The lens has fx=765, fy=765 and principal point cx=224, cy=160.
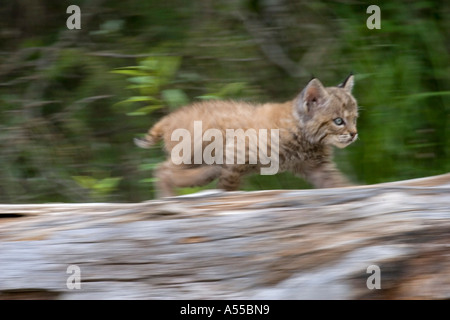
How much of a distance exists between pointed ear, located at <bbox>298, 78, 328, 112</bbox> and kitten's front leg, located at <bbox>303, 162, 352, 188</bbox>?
12.9 inches

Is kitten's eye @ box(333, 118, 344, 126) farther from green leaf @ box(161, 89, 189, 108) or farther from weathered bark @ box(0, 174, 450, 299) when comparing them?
weathered bark @ box(0, 174, 450, 299)

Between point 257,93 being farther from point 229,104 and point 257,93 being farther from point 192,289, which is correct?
point 192,289

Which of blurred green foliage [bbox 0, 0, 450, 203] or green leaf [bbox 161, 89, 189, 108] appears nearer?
green leaf [bbox 161, 89, 189, 108]

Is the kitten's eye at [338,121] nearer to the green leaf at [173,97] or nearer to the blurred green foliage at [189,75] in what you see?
the blurred green foliage at [189,75]

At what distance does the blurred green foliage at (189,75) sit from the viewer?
4664 millimetres

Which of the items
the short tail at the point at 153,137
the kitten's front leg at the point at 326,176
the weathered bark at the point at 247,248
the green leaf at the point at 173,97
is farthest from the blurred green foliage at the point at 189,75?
the weathered bark at the point at 247,248

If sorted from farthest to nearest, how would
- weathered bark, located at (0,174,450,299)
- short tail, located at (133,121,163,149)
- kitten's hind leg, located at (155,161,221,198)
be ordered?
1. short tail, located at (133,121,163,149)
2. kitten's hind leg, located at (155,161,221,198)
3. weathered bark, located at (0,174,450,299)

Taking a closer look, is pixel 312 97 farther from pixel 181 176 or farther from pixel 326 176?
pixel 181 176

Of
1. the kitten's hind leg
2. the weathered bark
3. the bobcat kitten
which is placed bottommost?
the weathered bark

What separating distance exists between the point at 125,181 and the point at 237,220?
2611mm

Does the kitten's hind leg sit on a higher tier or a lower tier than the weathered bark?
higher

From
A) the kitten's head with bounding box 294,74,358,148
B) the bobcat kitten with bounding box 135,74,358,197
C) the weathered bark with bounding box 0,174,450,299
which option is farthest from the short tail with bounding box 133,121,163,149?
the weathered bark with bounding box 0,174,450,299

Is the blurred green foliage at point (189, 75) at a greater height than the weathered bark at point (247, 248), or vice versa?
the blurred green foliage at point (189, 75)

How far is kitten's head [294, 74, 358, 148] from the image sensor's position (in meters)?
4.11
